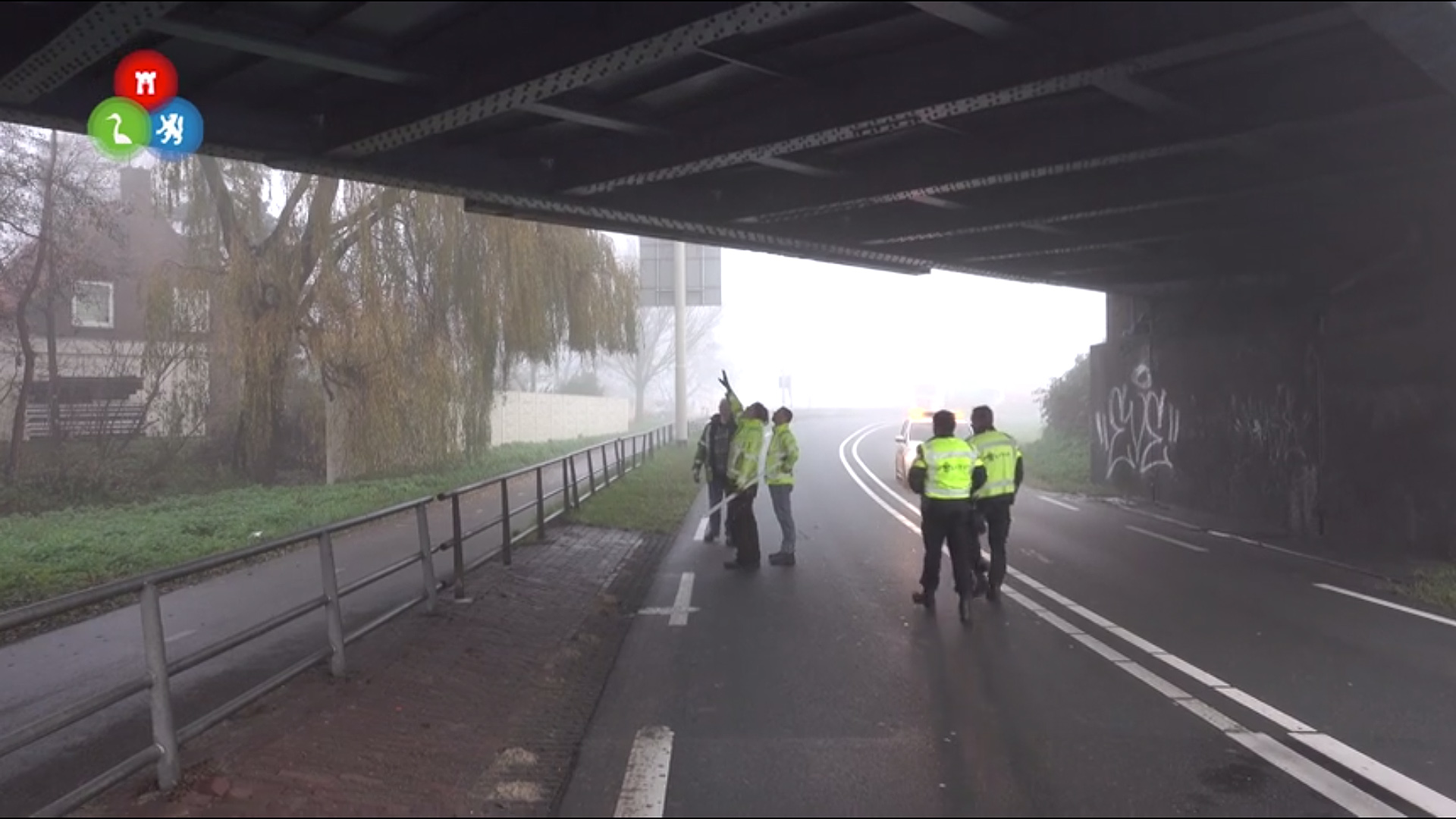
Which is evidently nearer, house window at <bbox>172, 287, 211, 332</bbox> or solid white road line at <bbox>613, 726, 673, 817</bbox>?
solid white road line at <bbox>613, 726, 673, 817</bbox>

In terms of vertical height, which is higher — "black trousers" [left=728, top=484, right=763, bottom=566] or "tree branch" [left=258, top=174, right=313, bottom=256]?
"tree branch" [left=258, top=174, right=313, bottom=256]

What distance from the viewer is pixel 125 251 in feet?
79.1

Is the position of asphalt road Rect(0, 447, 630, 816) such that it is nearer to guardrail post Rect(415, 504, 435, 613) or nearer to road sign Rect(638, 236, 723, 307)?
guardrail post Rect(415, 504, 435, 613)

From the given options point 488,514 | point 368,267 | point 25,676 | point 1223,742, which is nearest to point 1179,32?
point 1223,742

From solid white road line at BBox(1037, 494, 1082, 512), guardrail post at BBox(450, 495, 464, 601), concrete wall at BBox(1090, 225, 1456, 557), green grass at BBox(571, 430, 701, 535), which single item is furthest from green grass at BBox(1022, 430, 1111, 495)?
guardrail post at BBox(450, 495, 464, 601)

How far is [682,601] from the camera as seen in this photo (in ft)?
31.8

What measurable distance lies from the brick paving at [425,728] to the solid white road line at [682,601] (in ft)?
1.34

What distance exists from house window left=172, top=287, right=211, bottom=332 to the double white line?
1586 cm

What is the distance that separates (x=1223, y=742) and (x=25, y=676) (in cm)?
791

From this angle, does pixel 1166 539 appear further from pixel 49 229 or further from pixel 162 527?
pixel 49 229

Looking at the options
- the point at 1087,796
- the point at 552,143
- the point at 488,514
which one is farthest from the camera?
the point at 488,514

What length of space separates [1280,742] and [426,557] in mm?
5969

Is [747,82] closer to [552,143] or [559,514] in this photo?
[552,143]

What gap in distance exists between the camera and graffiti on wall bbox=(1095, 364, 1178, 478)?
1888 centimetres
